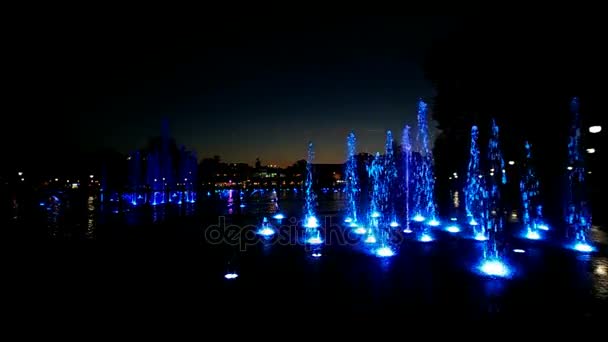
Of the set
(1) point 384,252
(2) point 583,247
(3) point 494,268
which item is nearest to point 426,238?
(1) point 384,252

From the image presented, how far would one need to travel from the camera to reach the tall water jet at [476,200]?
15.7 meters

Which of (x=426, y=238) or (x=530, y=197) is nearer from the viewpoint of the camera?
(x=426, y=238)

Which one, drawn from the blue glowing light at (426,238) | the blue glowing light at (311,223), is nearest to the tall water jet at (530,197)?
the blue glowing light at (426,238)

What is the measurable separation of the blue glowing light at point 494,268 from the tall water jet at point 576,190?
5.23 meters

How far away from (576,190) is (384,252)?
51.3 feet

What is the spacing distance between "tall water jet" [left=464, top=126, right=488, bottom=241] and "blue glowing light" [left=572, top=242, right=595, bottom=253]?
2.64 metres

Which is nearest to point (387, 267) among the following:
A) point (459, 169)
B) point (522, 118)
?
point (522, 118)

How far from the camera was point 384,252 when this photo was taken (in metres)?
10.8

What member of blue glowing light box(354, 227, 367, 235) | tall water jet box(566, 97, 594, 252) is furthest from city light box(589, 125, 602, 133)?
blue glowing light box(354, 227, 367, 235)

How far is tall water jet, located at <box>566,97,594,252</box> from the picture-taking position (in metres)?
15.3

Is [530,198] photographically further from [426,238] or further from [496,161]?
[426,238]

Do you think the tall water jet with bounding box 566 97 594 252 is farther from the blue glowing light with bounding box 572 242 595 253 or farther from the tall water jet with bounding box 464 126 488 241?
the tall water jet with bounding box 464 126 488 241

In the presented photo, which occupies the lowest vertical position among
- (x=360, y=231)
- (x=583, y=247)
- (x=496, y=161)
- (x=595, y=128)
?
(x=583, y=247)

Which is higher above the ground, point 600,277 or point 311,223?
point 311,223
